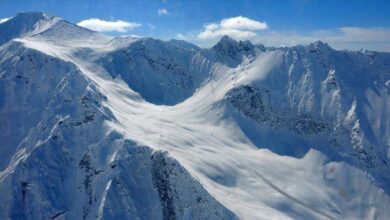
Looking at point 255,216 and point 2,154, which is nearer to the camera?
point 255,216

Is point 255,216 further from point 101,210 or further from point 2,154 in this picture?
point 2,154

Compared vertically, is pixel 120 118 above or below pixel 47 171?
above

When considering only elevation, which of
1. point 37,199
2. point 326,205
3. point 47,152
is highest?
point 47,152

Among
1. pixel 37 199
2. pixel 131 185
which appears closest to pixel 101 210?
pixel 131 185

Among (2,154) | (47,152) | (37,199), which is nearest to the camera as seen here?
(37,199)

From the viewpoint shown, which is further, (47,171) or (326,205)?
(326,205)

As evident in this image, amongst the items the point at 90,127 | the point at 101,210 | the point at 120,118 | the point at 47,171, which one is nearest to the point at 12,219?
the point at 47,171

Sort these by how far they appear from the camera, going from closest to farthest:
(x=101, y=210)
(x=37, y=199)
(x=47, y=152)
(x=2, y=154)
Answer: (x=101, y=210)
(x=37, y=199)
(x=47, y=152)
(x=2, y=154)

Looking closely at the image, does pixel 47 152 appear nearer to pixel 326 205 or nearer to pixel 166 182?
pixel 166 182

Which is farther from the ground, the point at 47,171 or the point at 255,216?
the point at 47,171
